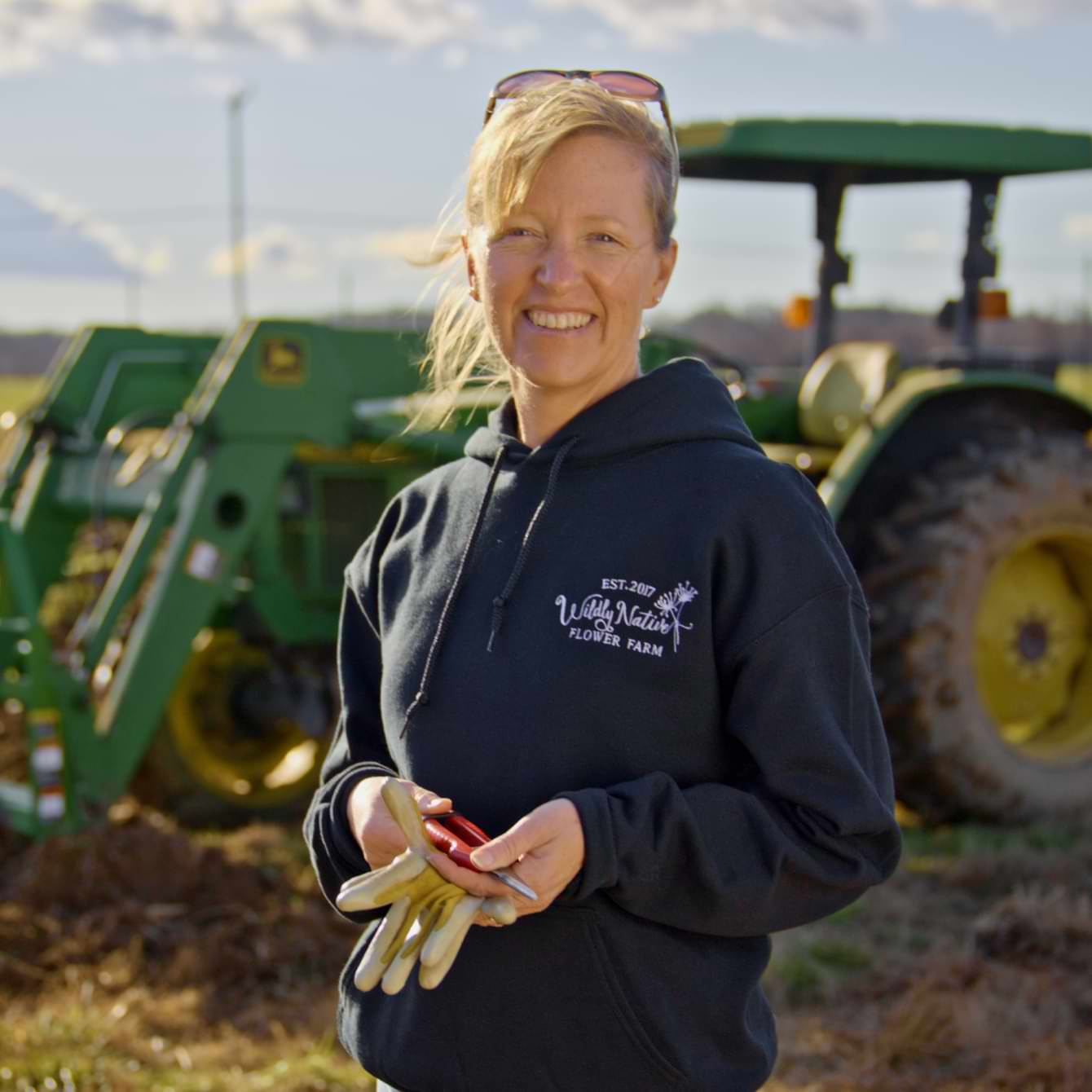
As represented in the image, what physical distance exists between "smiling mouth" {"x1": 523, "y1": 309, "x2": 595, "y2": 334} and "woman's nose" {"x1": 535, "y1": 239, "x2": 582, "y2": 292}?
0.12 feet

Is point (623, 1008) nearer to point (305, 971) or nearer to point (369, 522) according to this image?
point (305, 971)

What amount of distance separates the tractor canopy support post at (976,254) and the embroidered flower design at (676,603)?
4465 millimetres

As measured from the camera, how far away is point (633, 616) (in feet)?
5.38

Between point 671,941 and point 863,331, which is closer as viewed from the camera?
point 671,941

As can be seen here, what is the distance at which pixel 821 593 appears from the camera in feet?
5.35

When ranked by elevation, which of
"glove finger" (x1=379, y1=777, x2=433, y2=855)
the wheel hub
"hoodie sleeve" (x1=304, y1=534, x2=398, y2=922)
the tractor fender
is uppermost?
"glove finger" (x1=379, y1=777, x2=433, y2=855)

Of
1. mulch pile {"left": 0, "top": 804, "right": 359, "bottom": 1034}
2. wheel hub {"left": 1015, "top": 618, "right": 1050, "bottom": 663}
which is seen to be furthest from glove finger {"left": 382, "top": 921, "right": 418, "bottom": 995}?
wheel hub {"left": 1015, "top": 618, "right": 1050, "bottom": 663}

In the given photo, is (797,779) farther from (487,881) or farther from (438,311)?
(438,311)

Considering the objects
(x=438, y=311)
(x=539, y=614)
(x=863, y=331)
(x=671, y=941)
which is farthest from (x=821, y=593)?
(x=863, y=331)

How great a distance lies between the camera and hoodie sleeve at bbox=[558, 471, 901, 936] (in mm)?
1584

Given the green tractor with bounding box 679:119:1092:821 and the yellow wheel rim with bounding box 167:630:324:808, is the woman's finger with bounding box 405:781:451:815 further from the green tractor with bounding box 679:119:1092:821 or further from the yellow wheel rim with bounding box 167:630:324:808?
the yellow wheel rim with bounding box 167:630:324:808

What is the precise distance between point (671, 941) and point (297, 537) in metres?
4.48

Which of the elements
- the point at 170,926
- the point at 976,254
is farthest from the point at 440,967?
the point at 976,254

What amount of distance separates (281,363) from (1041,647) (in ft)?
9.44
